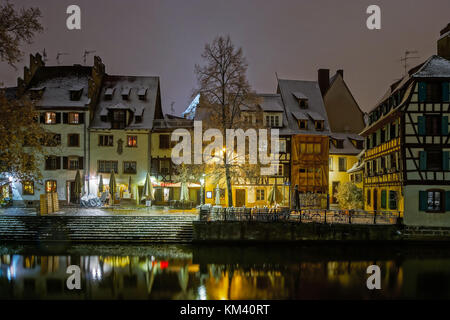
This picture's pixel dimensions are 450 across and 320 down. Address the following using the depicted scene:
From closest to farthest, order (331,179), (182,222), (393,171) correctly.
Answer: (182,222), (393,171), (331,179)

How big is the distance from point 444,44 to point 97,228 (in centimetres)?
2925

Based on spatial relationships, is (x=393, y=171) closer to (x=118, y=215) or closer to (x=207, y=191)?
(x=207, y=191)

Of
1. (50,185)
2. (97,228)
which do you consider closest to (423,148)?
(97,228)

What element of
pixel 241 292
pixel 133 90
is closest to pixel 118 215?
pixel 241 292

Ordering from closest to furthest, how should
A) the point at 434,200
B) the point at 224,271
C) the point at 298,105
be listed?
the point at 224,271
the point at 434,200
the point at 298,105

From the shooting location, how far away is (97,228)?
22.9m

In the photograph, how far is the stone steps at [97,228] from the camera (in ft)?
73.8

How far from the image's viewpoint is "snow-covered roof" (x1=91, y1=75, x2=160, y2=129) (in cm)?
3503

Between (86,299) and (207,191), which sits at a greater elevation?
(207,191)

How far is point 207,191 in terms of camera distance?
1330 inches

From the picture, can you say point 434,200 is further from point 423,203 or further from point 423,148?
point 423,148

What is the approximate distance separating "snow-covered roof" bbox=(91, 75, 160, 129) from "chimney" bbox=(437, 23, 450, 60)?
85.6 feet

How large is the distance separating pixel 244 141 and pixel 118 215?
34.2ft

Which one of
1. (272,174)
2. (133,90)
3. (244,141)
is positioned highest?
(133,90)
